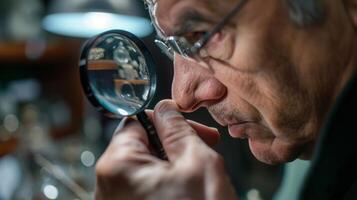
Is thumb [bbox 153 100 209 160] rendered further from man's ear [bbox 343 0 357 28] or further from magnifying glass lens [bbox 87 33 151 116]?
man's ear [bbox 343 0 357 28]

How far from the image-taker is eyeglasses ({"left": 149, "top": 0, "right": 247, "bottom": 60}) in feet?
2.16

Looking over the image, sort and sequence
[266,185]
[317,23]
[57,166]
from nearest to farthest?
[317,23] → [266,185] → [57,166]

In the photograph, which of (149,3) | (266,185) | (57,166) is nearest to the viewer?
(149,3)

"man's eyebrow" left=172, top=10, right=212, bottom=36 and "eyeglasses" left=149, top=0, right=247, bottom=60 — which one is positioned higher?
"man's eyebrow" left=172, top=10, right=212, bottom=36

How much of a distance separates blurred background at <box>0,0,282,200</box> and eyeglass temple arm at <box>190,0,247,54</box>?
0.09 meters

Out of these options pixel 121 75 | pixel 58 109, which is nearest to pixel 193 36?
pixel 121 75

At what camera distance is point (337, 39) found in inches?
26.1

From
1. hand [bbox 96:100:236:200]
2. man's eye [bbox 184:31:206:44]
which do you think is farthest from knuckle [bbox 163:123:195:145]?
man's eye [bbox 184:31:206:44]

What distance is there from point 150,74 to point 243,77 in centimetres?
12

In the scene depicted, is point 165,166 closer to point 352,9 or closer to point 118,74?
point 118,74

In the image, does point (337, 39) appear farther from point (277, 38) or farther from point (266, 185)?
point (266, 185)

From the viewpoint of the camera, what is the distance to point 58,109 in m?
2.53

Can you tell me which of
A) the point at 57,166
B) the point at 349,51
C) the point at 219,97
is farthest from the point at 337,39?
the point at 57,166

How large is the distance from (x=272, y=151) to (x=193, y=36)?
0.20 m
